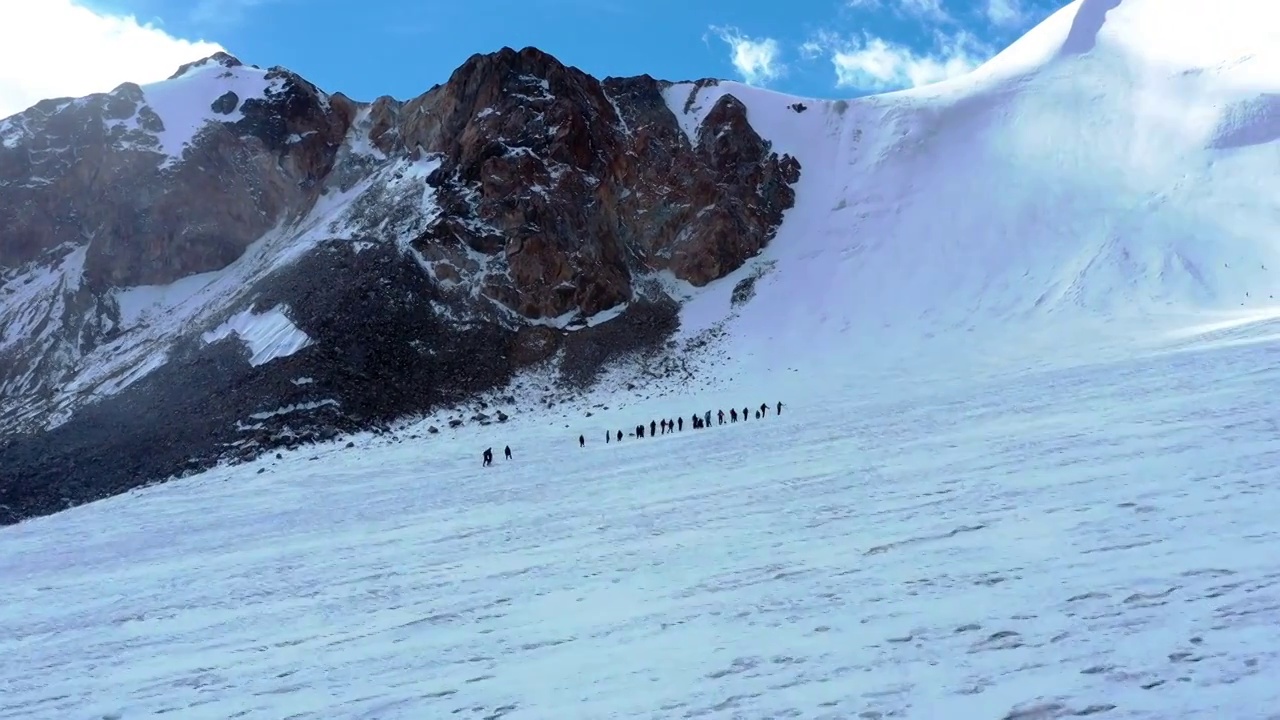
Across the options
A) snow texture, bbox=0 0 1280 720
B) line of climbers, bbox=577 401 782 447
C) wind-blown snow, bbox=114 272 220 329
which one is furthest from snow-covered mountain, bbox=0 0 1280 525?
line of climbers, bbox=577 401 782 447

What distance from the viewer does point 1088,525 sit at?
465 inches

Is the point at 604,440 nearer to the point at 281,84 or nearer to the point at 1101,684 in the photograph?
the point at 1101,684

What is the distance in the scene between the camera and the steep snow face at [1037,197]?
39.4 metres

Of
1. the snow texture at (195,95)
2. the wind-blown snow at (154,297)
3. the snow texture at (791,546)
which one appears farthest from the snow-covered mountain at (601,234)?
the snow texture at (791,546)

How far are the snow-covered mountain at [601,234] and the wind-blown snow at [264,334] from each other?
0.67ft

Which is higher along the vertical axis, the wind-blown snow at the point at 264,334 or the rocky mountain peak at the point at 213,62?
the rocky mountain peak at the point at 213,62

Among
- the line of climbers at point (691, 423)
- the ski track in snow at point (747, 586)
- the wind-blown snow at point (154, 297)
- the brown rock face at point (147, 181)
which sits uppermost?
the brown rock face at point (147, 181)

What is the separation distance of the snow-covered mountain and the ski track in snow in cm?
1436

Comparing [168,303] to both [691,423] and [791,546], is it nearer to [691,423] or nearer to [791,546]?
[691,423]

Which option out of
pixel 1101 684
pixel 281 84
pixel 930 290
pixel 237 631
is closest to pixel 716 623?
pixel 1101 684

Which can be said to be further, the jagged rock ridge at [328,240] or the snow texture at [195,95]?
the snow texture at [195,95]

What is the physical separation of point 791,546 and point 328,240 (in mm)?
43286

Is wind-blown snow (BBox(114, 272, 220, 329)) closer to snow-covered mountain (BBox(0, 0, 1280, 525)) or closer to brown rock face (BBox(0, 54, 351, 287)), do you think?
snow-covered mountain (BBox(0, 0, 1280, 525))

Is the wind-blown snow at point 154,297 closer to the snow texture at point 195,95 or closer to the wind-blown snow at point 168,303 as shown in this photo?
the wind-blown snow at point 168,303
